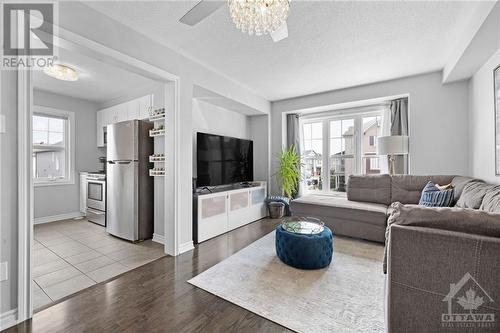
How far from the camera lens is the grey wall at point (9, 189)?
1492 mm

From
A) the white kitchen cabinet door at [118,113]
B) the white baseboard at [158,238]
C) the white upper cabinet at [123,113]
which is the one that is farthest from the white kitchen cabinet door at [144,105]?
the white baseboard at [158,238]

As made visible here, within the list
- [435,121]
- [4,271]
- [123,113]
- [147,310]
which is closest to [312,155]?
[435,121]

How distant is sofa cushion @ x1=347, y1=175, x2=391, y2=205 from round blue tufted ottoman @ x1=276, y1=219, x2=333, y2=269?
1.74 m

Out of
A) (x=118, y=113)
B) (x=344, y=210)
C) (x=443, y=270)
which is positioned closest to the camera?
(x=443, y=270)

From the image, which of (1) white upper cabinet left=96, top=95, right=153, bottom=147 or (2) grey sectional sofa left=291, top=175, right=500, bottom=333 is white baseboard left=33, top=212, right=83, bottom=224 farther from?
(2) grey sectional sofa left=291, top=175, right=500, bottom=333

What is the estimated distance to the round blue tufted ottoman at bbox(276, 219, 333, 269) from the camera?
2.25 m

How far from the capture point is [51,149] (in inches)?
176

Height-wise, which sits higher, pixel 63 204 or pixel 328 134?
pixel 328 134

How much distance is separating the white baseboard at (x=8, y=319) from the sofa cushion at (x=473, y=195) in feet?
12.5

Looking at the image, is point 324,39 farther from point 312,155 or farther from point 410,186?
point 312,155

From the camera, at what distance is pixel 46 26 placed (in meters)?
1.70

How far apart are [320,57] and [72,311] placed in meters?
3.68

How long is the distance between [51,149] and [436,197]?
673 cm

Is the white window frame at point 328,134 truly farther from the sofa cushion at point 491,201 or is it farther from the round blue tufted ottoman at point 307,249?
the round blue tufted ottoman at point 307,249
